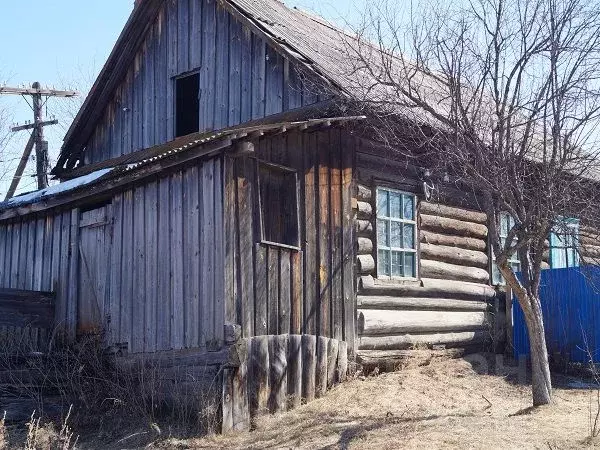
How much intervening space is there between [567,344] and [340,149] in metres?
5.19

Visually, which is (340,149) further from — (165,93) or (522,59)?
(165,93)

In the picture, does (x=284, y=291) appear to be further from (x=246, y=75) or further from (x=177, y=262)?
(x=246, y=75)

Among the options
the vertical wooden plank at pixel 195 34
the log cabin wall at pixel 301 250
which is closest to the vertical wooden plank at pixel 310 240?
the log cabin wall at pixel 301 250

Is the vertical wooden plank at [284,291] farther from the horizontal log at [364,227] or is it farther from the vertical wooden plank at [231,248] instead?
the horizontal log at [364,227]

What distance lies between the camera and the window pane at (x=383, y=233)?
12297 mm

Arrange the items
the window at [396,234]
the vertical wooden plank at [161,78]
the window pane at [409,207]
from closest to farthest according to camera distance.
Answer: the window at [396,234], the window pane at [409,207], the vertical wooden plank at [161,78]

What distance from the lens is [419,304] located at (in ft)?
41.8

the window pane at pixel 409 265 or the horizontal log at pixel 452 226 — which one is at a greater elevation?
the horizontal log at pixel 452 226

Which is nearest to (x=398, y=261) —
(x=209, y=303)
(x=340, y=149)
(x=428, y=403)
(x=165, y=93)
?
(x=340, y=149)

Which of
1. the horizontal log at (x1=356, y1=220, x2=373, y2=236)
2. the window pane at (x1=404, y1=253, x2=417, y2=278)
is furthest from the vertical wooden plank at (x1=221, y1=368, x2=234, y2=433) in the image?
the window pane at (x1=404, y1=253, x2=417, y2=278)

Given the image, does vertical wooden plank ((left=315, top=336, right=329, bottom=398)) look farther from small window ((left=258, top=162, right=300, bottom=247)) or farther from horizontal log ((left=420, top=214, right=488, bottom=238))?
horizontal log ((left=420, top=214, right=488, bottom=238))

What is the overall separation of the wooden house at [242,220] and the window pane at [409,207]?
4 cm

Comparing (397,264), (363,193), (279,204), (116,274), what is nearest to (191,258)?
(116,274)

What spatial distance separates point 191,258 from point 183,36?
547cm
